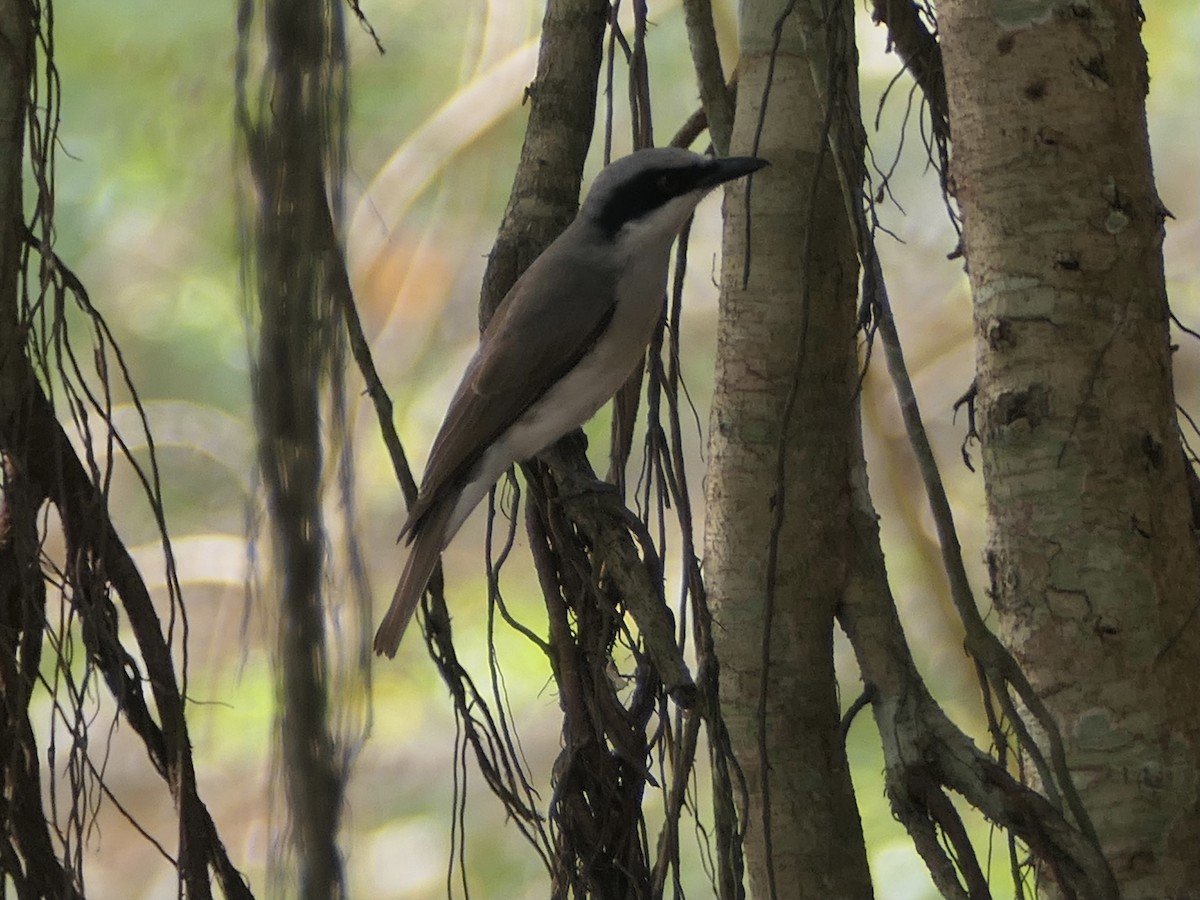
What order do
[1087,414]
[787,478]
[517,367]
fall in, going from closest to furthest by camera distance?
[1087,414]
[787,478]
[517,367]

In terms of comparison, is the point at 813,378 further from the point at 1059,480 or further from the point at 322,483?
the point at 322,483

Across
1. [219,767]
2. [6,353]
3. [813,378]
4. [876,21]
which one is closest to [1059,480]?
[813,378]

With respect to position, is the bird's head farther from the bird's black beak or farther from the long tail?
the long tail

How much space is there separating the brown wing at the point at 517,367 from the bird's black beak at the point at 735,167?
0.35m

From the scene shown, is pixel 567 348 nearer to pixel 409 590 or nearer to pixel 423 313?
pixel 409 590

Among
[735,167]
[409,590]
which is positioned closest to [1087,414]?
[735,167]

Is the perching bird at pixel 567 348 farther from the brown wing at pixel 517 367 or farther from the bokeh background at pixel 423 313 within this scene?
the bokeh background at pixel 423 313

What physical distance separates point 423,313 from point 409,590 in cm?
314

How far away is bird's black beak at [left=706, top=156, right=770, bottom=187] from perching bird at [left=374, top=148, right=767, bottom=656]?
8cm

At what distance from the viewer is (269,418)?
0.49 metres

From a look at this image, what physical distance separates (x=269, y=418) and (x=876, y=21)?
8.27 ft

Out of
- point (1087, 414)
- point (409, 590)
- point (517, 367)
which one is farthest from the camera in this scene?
point (517, 367)

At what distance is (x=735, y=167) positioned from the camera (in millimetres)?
2371

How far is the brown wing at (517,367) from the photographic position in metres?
2.65
